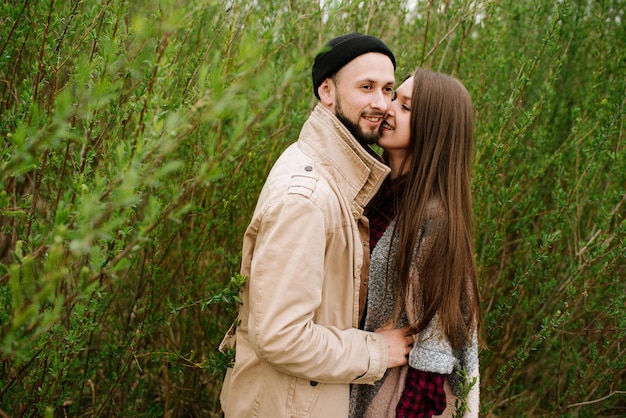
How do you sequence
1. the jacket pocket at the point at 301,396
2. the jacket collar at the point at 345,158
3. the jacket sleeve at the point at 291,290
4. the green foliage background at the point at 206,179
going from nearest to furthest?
the green foliage background at the point at 206,179, the jacket sleeve at the point at 291,290, the jacket pocket at the point at 301,396, the jacket collar at the point at 345,158

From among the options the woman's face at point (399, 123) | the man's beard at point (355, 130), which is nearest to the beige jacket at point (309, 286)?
the man's beard at point (355, 130)

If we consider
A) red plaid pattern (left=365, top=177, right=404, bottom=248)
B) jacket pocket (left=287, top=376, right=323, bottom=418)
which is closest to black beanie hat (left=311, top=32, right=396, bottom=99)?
red plaid pattern (left=365, top=177, right=404, bottom=248)

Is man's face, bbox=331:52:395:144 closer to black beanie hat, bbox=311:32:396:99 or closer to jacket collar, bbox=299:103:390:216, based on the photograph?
black beanie hat, bbox=311:32:396:99

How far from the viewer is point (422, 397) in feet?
5.89

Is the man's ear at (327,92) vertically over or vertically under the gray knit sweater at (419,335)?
over

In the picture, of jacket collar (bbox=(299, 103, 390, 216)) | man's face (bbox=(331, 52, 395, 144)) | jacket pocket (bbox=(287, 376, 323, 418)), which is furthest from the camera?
man's face (bbox=(331, 52, 395, 144))

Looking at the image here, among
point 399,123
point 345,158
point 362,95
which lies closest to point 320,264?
point 345,158

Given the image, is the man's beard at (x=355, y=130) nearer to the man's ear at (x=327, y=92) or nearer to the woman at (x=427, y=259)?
the man's ear at (x=327, y=92)

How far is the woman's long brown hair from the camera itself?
1791mm

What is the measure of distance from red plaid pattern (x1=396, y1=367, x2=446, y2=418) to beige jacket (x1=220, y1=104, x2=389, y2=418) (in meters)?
0.16

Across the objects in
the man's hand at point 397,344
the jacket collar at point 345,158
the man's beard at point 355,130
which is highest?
the man's beard at point 355,130

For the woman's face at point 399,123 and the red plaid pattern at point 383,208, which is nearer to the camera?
the red plaid pattern at point 383,208

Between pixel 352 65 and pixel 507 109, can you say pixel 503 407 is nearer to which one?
pixel 507 109

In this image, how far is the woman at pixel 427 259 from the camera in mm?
1785
